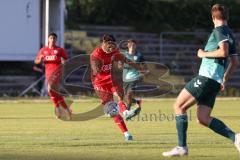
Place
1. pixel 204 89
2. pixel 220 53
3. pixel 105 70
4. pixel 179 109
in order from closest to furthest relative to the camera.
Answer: pixel 220 53
pixel 204 89
pixel 179 109
pixel 105 70

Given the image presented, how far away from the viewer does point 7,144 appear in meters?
14.8

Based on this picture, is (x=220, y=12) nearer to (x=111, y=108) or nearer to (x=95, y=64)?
(x=111, y=108)

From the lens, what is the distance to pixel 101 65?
708 inches

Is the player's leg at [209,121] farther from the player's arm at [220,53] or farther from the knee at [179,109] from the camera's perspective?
the player's arm at [220,53]

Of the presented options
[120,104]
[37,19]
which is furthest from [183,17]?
[120,104]

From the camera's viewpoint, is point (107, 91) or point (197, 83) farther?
point (107, 91)

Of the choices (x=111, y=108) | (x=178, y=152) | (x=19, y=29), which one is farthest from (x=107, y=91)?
(x=19, y=29)

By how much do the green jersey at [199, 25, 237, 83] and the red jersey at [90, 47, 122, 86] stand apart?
17.8ft

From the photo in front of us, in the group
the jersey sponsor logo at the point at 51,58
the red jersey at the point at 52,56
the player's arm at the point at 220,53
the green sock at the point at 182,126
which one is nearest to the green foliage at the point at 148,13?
the red jersey at the point at 52,56

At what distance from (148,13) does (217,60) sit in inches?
1329

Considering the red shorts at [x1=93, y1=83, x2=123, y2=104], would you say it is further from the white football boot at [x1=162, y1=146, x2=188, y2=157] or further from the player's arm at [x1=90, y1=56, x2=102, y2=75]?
the white football boot at [x1=162, y1=146, x2=188, y2=157]

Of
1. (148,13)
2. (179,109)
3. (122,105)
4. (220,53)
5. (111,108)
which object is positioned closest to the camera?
(220,53)

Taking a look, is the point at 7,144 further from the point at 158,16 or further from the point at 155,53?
the point at 158,16

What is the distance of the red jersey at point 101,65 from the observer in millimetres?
17797
